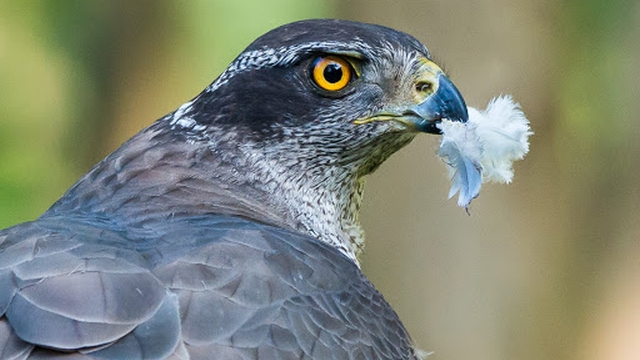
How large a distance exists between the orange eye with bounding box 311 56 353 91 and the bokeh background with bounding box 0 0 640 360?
1868mm

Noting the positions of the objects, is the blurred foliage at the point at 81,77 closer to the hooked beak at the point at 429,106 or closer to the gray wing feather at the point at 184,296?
the hooked beak at the point at 429,106

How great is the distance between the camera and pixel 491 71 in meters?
6.31

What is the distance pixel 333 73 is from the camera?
3.88 meters

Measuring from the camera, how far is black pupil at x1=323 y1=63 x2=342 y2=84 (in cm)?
387

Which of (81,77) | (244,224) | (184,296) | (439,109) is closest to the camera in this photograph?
(184,296)

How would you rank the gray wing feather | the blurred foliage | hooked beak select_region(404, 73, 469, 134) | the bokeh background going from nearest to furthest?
the gray wing feather, hooked beak select_region(404, 73, 469, 134), the bokeh background, the blurred foliage

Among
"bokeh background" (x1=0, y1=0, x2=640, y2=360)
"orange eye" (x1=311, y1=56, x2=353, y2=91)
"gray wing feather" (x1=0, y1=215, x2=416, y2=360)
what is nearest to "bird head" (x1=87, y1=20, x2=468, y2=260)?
"orange eye" (x1=311, y1=56, x2=353, y2=91)

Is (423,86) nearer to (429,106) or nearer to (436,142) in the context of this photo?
(429,106)

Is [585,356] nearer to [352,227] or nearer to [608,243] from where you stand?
[608,243]

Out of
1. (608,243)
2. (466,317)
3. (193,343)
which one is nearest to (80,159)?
(466,317)

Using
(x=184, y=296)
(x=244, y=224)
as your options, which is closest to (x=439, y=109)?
(x=244, y=224)

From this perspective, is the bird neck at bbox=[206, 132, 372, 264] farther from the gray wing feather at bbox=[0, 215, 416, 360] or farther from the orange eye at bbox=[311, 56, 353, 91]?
the gray wing feather at bbox=[0, 215, 416, 360]

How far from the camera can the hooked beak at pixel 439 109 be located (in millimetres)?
3822

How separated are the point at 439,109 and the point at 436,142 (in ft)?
6.79
